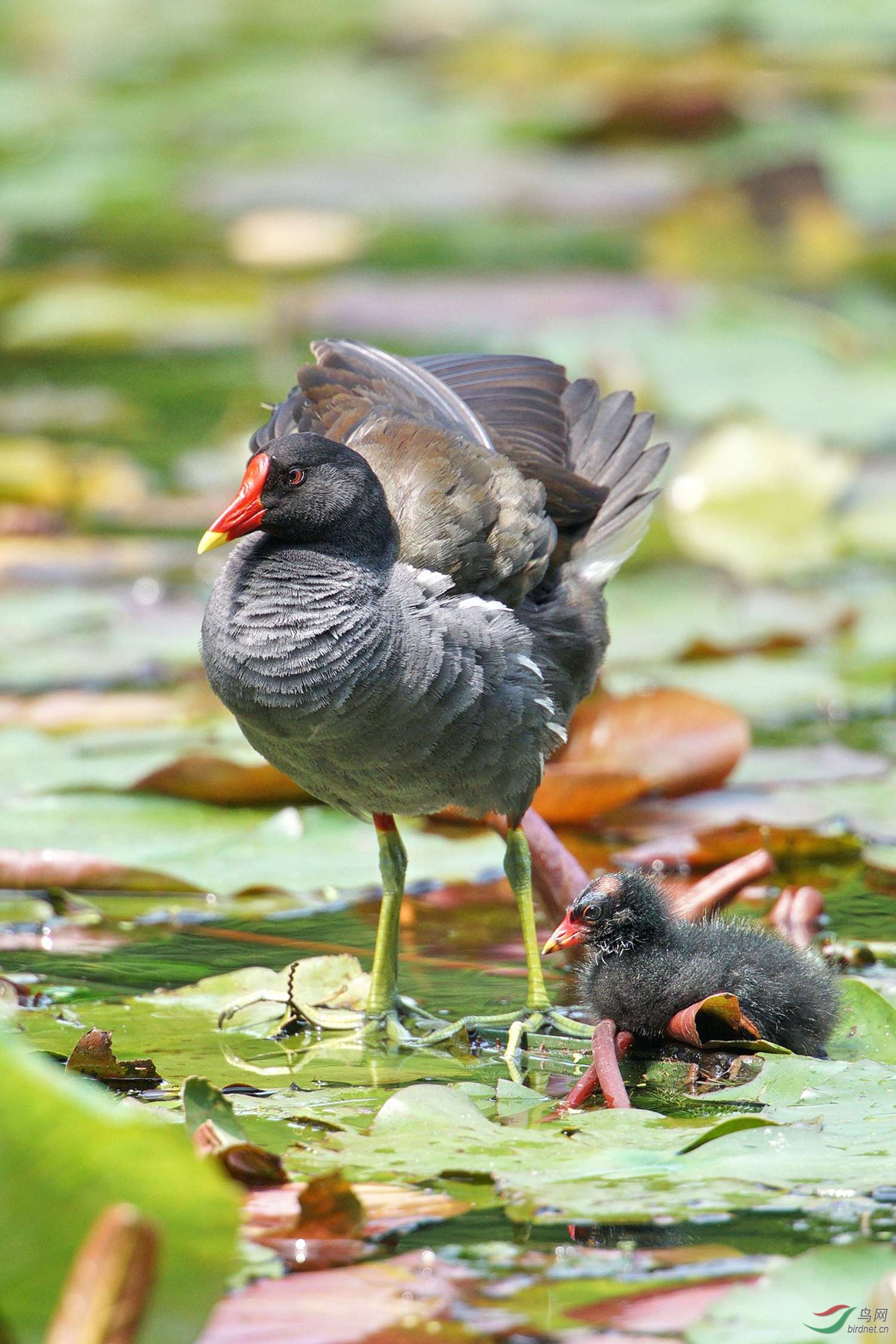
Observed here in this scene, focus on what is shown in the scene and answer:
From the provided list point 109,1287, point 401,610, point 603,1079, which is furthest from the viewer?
point 401,610

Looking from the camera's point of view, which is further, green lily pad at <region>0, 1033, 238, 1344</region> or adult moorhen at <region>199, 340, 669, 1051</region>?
adult moorhen at <region>199, 340, 669, 1051</region>

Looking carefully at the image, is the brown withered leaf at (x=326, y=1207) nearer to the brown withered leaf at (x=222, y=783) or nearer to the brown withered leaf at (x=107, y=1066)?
the brown withered leaf at (x=107, y=1066)

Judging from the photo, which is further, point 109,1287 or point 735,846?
point 735,846

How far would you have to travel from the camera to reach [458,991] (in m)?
3.23

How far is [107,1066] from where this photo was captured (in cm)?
258

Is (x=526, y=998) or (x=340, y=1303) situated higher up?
(x=340, y=1303)

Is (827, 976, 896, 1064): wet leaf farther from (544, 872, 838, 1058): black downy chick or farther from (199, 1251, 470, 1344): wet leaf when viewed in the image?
(199, 1251, 470, 1344): wet leaf

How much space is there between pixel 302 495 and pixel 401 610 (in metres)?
0.24

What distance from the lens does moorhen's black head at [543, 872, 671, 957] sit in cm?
286

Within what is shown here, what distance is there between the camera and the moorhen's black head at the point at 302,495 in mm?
2938

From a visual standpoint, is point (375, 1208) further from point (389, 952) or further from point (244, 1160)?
point (389, 952)

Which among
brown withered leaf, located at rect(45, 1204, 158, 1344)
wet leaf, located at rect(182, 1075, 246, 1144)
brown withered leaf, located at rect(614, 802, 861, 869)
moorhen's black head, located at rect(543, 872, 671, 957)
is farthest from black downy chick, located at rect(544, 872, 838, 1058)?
brown withered leaf, located at rect(45, 1204, 158, 1344)

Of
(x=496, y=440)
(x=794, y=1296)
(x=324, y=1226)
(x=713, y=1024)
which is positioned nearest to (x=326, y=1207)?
(x=324, y=1226)

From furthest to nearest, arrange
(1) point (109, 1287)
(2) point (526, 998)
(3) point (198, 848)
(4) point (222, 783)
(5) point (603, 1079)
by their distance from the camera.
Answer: (4) point (222, 783) → (3) point (198, 848) → (2) point (526, 998) → (5) point (603, 1079) → (1) point (109, 1287)
